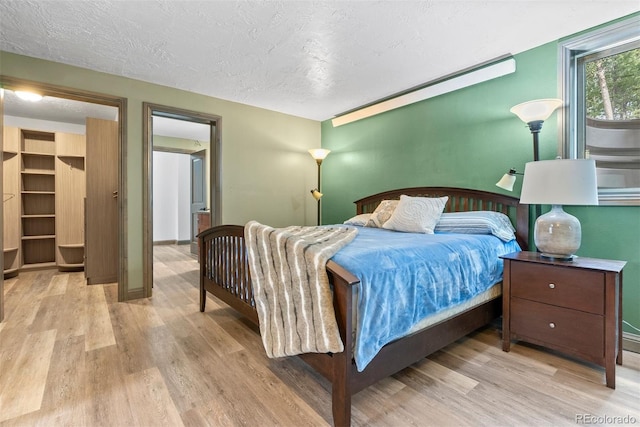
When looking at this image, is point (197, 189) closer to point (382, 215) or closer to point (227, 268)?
point (227, 268)

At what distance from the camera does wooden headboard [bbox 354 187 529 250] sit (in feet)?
8.12

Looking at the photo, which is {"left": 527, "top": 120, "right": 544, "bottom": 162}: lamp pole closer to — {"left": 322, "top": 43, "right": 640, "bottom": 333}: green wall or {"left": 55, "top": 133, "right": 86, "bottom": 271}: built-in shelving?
{"left": 322, "top": 43, "right": 640, "bottom": 333}: green wall

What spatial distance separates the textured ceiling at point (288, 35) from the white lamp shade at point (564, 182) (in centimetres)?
110

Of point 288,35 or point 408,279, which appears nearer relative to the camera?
point 408,279

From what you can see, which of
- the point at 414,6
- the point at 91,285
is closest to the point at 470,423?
the point at 414,6

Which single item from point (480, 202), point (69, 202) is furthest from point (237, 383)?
point (69, 202)

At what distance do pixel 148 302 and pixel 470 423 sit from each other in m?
3.00

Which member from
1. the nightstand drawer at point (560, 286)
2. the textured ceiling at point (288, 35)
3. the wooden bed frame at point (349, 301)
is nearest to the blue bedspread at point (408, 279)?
the wooden bed frame at point (349, 301)

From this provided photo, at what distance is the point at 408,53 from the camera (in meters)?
2.52

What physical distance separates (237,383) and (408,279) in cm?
111

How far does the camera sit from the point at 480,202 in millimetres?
2799

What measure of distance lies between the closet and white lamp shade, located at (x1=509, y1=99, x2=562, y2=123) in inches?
205

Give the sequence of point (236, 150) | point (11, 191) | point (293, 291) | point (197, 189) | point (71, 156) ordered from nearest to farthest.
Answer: point (293, 291) → point (236, 150) → point (11, 191) → point (71, 156) → point (197, 189)

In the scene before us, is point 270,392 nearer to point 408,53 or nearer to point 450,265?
point 450,265
